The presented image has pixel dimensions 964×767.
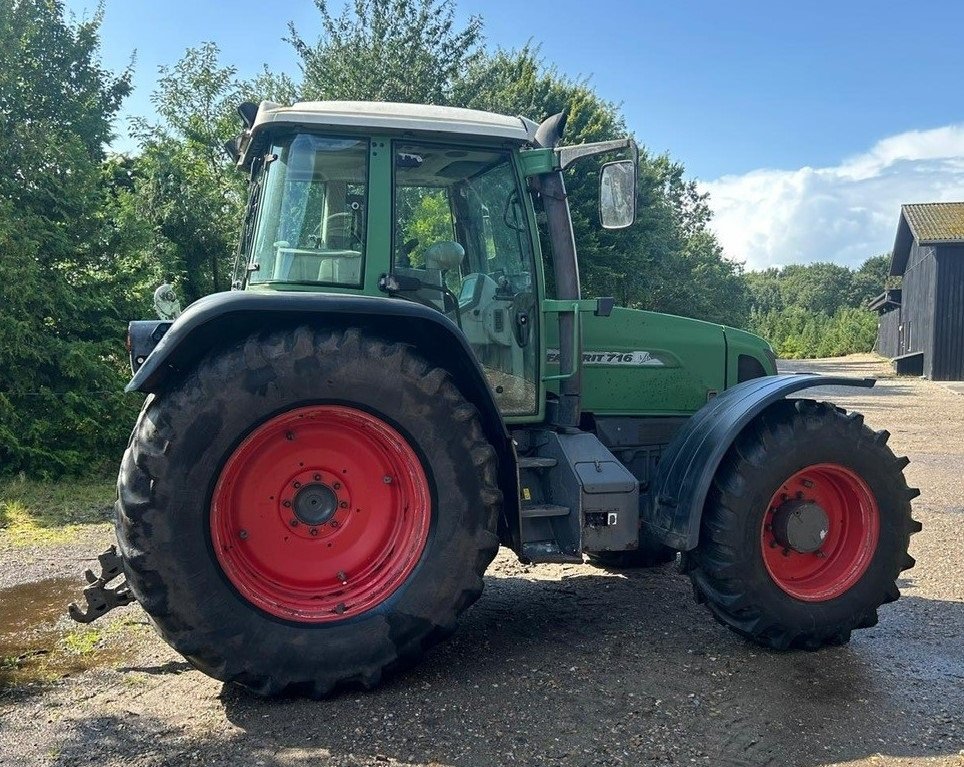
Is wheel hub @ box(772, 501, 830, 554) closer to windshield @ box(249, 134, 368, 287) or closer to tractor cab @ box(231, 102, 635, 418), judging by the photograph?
tractor cab @ box(231, 102, 635, 418)

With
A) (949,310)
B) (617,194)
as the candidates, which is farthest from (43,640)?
(949,310)

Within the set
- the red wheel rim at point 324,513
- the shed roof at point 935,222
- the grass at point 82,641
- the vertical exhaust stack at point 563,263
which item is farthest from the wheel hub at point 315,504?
the shed roof at point 935,222

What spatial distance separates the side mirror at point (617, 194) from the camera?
4.20 m

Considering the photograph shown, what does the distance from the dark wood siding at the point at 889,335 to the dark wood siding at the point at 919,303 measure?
1993mm

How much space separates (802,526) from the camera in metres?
4.35

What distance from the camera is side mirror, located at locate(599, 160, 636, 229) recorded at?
13.8ft

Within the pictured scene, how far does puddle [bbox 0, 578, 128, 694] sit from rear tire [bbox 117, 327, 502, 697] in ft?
3.52

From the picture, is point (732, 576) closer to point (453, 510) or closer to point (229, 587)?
point (453, 510)

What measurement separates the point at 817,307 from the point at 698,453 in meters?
96.2

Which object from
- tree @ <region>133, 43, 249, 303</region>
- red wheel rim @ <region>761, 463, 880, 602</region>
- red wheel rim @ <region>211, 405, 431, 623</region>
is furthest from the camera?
tree @ <region>133, 43, 249, 303</region>

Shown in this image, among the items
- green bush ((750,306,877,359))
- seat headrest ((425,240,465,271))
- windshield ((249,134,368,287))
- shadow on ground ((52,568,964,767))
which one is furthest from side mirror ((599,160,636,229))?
green bush ((750,306,877,359))

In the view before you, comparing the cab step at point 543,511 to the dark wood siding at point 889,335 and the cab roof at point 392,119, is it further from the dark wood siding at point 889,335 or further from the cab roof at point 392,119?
the dark wood siding at point 889,335

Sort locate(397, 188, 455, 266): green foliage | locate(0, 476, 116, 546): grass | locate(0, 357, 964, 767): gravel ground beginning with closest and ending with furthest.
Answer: locate(0, 357, 964, 767): gravel ground, locate(397, 188, 455, 266): green foliage, locate(0, 476, 116, 546): grass

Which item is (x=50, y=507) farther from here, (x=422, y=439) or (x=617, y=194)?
(x=617, y=194)
